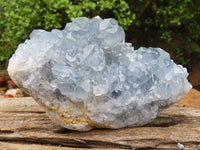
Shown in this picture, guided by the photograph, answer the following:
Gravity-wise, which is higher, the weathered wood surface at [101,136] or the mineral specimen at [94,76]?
the mineral specimen at [94,76]

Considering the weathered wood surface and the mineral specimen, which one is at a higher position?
the mineral specimen

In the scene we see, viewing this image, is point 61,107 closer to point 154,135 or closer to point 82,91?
point 82,91

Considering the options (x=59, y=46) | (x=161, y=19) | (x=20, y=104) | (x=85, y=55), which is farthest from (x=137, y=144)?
(x=161, y=19)

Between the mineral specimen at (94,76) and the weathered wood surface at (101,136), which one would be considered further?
the weathered wood surface at (101,136)

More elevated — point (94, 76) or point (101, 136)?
point (94, 76)

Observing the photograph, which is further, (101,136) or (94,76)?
(101,136)
